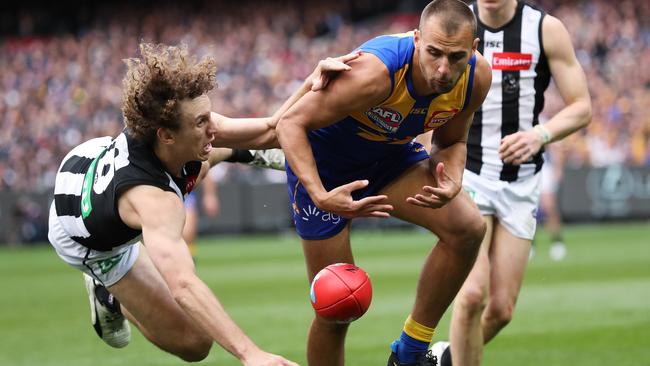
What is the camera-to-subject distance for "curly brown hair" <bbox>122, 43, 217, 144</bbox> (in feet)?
19.2

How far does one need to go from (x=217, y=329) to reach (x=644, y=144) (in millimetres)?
21586

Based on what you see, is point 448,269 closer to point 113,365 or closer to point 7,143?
point 113,365

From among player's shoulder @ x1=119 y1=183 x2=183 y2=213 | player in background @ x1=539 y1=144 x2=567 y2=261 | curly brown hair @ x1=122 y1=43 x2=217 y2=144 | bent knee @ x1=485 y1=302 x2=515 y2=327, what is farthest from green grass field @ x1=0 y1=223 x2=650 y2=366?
curly brown hair @ x1=122 y1=43 x2=217 y2=144

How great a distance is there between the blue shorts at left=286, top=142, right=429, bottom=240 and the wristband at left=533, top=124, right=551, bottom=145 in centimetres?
88

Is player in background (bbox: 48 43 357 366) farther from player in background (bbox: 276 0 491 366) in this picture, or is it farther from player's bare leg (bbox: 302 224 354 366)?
player's bare leg (bbox: 302 224 354 366)

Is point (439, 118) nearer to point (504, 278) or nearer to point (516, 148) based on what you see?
point (516, 148)

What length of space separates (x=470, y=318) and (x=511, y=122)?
154cm

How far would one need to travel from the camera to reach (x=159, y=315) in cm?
718

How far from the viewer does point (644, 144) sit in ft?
81.8

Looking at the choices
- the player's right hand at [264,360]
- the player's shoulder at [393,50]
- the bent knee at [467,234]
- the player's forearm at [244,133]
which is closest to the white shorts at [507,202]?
the bent knee at [467,234]

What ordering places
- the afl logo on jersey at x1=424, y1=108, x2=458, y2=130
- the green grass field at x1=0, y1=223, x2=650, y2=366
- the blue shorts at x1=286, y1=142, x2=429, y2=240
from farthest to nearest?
the green grass field at x1=0, y1=223, x2=650, y2=366, the blue shorts at x1=286, y1=142, x2=429, y2=240, the afl logo on jersey at x1=424, y1=108, x2=458, y2=130

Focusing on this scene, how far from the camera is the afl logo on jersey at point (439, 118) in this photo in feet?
20.1

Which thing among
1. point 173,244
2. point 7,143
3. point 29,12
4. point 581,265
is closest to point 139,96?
point 173,244

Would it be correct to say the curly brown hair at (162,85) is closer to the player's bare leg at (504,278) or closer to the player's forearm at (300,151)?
the player's forearm at (300,151)
